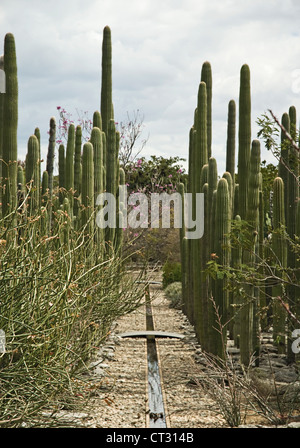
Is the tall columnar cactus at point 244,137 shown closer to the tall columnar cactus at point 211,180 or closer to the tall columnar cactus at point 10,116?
the tall columnar cactus at point 211,180

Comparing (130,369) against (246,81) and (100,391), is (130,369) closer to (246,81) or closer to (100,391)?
(100,391)

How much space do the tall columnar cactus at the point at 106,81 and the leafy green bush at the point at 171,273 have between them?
17.1 feet

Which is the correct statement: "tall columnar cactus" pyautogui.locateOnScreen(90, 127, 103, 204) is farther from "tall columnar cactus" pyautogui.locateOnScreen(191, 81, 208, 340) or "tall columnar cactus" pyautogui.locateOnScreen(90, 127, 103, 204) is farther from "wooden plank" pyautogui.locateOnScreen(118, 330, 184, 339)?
"wooden plank" pyautogui.locateOnScreen(118, 330, 184, 339)

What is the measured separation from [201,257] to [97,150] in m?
2.20

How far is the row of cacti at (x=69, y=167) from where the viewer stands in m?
5.64

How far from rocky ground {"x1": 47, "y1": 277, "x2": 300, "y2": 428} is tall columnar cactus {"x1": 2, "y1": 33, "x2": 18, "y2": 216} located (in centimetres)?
179

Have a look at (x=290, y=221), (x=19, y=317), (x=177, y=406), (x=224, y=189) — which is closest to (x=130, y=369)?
(x=177, y=406)

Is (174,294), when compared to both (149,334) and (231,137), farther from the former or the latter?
(231,137)

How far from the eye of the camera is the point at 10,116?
569 centimetres

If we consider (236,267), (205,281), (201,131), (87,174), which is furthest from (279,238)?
(87,174)

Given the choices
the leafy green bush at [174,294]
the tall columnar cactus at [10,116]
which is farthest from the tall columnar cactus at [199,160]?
the leafy green bush at [174,294]

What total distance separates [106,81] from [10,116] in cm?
334

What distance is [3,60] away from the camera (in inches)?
231

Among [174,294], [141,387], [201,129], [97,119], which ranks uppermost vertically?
[97,119]
